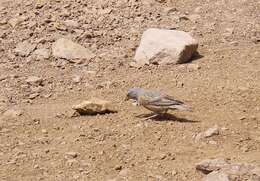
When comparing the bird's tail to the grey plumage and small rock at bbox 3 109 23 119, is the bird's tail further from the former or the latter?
small rock at bbox 3 109 23 119

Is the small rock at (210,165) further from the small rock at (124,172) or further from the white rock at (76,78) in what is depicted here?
the white rock at (76,78)

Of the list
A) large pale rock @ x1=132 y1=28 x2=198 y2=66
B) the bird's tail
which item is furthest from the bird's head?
large pale rock @ x1=132 y1=28 x2=198 y2=66

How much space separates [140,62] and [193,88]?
80 cm

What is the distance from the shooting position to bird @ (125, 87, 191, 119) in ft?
21.3

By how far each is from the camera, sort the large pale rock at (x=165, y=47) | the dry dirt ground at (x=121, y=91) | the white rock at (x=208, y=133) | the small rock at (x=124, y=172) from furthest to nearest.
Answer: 1. the large pale rock at (x=165, y=47)
2. the white rock at (x=208, y=133)
3. the dry dirt ground at (x=121, y=91)
4. the small rock at (x=124, y=172)

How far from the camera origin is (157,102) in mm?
6543

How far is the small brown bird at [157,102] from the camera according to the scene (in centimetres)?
650

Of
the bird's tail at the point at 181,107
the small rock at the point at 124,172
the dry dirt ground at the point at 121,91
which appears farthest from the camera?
the bird's tail at the point at 181,107

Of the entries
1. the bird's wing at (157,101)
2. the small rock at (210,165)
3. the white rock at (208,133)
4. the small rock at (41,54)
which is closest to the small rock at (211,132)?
the white rock at (208,133)

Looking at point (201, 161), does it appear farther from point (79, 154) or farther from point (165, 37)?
point (165, 37)

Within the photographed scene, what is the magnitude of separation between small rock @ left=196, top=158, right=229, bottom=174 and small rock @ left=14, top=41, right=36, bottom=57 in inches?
112

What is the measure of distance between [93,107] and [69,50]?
1390 millimetres

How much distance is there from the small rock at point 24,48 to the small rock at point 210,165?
9.35ft

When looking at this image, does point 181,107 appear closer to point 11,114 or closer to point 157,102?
point 157,102
